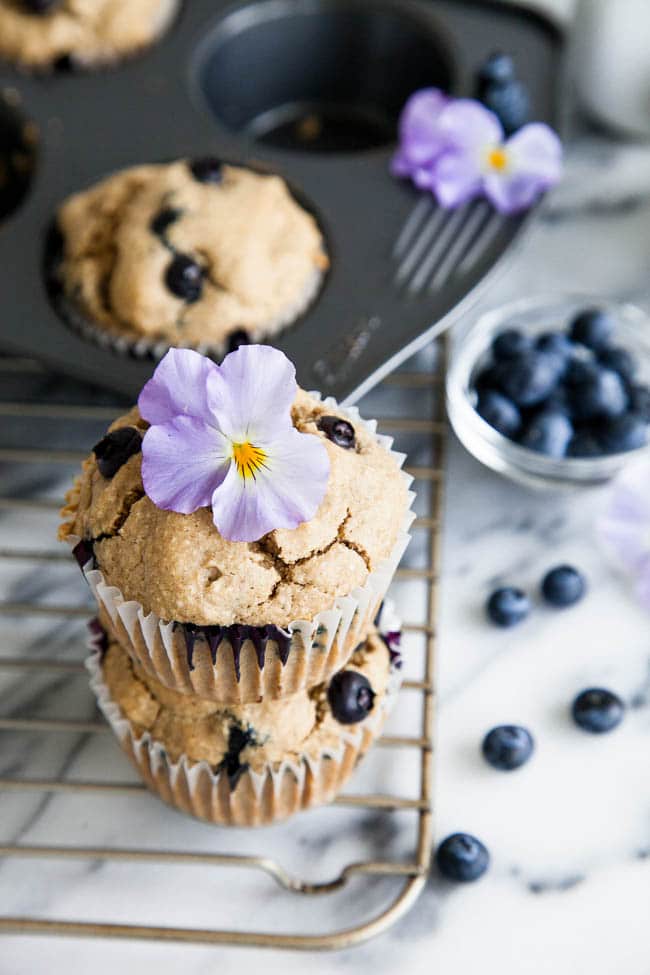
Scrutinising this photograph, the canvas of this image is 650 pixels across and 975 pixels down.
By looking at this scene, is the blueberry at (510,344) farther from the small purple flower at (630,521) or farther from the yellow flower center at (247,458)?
the yellow flower center at (247,458)

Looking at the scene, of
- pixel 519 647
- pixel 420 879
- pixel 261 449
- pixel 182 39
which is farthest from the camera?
pixel 182 39

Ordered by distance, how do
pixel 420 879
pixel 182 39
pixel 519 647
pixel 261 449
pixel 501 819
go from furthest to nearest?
pixel 182 39 < pixel 519 647 < pixel 501 819 < pixel 420 879 < pixel 261 449

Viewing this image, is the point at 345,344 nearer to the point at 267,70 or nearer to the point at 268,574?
the point at 268,574

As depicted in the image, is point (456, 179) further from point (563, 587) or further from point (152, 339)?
point (563, 587)

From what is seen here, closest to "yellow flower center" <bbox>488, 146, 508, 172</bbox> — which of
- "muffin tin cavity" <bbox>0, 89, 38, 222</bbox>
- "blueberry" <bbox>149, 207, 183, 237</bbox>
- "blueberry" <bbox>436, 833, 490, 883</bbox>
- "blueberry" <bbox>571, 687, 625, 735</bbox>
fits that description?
"blueberry" <bbox>149, 207, 183, 237</bbox>

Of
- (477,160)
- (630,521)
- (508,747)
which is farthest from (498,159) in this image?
(508,747)

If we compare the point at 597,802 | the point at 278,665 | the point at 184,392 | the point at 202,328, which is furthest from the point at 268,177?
the point at 597,802
